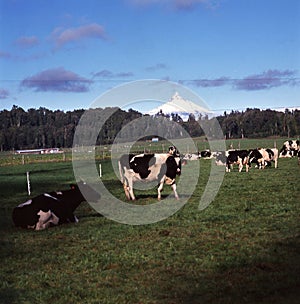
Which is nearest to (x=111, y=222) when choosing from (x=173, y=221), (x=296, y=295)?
(x=173, y=221)

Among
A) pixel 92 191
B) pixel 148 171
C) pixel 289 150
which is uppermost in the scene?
pixel 289 150

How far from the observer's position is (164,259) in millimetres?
8344

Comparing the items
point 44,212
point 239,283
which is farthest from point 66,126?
point 239,283

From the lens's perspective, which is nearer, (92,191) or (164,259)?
(164,259)

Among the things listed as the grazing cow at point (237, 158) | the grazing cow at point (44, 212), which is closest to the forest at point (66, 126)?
the grazing cow at point (237, 158)

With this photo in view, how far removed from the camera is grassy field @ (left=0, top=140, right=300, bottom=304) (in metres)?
6.60

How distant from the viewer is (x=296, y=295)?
6.25 m

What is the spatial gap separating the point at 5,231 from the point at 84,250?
3.34 metres

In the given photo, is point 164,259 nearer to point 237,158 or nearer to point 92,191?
point 92,191

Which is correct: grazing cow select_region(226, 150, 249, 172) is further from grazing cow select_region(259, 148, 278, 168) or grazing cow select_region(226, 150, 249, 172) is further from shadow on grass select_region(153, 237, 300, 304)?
shadow on grass select_region(153, 237, 300, 304)

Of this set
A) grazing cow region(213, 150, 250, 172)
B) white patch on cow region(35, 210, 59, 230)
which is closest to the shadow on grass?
white patch on cow region(35, 210, 59, 230)

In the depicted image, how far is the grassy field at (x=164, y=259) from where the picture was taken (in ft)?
21.6

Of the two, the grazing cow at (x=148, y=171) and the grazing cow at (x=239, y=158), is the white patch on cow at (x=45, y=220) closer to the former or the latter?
the grazing cow at (x=148, y=171)

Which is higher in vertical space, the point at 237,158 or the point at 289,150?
the point at 289,150
